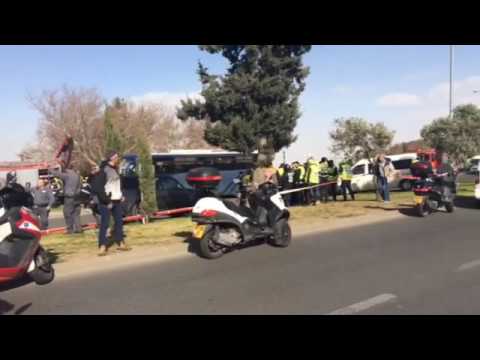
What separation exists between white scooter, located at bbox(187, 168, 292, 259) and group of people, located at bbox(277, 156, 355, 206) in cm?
652

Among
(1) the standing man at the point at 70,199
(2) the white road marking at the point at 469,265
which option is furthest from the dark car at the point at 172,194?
(2) the white road marking at the point at 469,265

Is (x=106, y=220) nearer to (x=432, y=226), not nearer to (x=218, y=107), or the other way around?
(x=432, y=226)

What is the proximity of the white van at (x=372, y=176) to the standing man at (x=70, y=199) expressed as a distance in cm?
1446

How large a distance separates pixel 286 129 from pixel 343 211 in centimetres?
952

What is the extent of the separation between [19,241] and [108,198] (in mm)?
1980

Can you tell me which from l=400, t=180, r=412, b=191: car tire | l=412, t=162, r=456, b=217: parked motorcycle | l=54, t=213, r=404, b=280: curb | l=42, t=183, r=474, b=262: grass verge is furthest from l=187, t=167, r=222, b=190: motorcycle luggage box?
l=400, t=180, r=412, b=191: car tire

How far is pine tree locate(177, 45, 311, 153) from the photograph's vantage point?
20.7m

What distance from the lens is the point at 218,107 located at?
20.9 meters

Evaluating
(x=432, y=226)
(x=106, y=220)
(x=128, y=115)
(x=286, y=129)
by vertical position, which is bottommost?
(x=432, y=226)

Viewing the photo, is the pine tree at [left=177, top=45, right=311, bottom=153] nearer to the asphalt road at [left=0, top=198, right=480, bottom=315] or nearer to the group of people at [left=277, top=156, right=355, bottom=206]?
the group of people at [left=277, top=156, right=355, bottom=206]

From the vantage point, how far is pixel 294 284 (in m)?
5.68

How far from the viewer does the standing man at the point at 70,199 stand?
36.2ft
